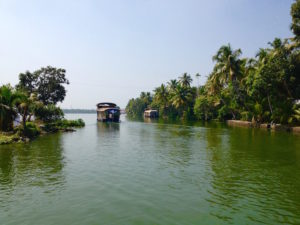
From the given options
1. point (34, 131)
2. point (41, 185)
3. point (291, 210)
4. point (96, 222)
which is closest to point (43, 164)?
point (41, 185)

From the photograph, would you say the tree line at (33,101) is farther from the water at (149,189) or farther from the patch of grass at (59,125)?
the water at (149,189)

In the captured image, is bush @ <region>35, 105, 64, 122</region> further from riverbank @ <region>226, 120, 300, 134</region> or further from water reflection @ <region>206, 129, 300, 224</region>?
riverbank @ <region>226, 120, 300, 134</region>

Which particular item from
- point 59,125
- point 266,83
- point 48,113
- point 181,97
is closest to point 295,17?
point 266,83

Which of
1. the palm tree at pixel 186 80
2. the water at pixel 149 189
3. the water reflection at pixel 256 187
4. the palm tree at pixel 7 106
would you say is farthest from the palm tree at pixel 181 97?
the water at pixel 149 189

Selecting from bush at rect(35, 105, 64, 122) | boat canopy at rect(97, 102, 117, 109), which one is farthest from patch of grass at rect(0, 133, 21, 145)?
boat canopy at rect(97, 102, 117, 109)

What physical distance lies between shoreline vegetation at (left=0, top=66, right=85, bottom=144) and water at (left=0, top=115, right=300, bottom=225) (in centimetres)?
881

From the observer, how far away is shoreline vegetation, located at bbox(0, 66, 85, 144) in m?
26.0

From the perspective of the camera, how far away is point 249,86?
42.3 metres

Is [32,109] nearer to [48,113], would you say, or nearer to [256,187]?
[48,113]

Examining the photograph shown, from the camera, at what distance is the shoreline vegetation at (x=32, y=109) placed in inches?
1022

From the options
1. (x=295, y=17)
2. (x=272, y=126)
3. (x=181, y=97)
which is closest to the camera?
(x=295, y=17)

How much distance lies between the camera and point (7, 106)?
25.5 m

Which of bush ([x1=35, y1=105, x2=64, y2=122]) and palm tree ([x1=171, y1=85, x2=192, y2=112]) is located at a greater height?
palm tree ([x1=171, y1=85, x2=192, y2=112])

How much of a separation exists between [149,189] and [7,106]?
20716mm
